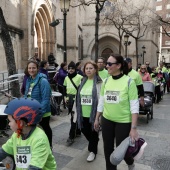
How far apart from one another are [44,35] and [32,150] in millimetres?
19869

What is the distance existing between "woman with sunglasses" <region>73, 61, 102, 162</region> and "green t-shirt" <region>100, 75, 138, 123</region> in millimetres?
1096

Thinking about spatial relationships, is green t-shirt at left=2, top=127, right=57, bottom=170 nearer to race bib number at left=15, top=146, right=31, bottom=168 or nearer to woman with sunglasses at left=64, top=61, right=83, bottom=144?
race bib number at left=15, top=146, right=31, bottom=168

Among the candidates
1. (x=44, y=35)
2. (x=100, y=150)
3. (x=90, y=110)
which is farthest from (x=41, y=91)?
(x=44, y=35)

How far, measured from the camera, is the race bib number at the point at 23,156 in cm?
215

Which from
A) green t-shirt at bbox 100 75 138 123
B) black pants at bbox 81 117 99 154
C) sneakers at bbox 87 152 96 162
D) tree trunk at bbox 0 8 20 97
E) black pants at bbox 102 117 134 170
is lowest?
sneakers at bbox 87 152 96 162

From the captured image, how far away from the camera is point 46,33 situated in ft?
69.9

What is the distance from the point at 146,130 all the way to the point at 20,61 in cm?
1065

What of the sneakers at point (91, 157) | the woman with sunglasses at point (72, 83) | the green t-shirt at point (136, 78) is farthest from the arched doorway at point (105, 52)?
the sneakers at point (91, 157)

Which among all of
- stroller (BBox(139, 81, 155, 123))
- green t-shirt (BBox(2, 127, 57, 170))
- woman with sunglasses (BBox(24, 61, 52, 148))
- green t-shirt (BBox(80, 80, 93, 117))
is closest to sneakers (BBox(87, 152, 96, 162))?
green t-shirt (BBox(80, 80, 93, 117))

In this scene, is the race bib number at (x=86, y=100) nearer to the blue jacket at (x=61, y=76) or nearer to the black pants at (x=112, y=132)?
the black pants at (x=112, y=132)

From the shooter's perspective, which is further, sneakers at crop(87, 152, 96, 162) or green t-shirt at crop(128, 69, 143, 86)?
green t-shirt at crop(128, 69, 143, 86)

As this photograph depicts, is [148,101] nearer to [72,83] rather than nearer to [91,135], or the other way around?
[72,83]

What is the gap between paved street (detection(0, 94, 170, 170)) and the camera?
446 centimetres

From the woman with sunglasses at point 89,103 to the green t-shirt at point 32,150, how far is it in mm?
2402
